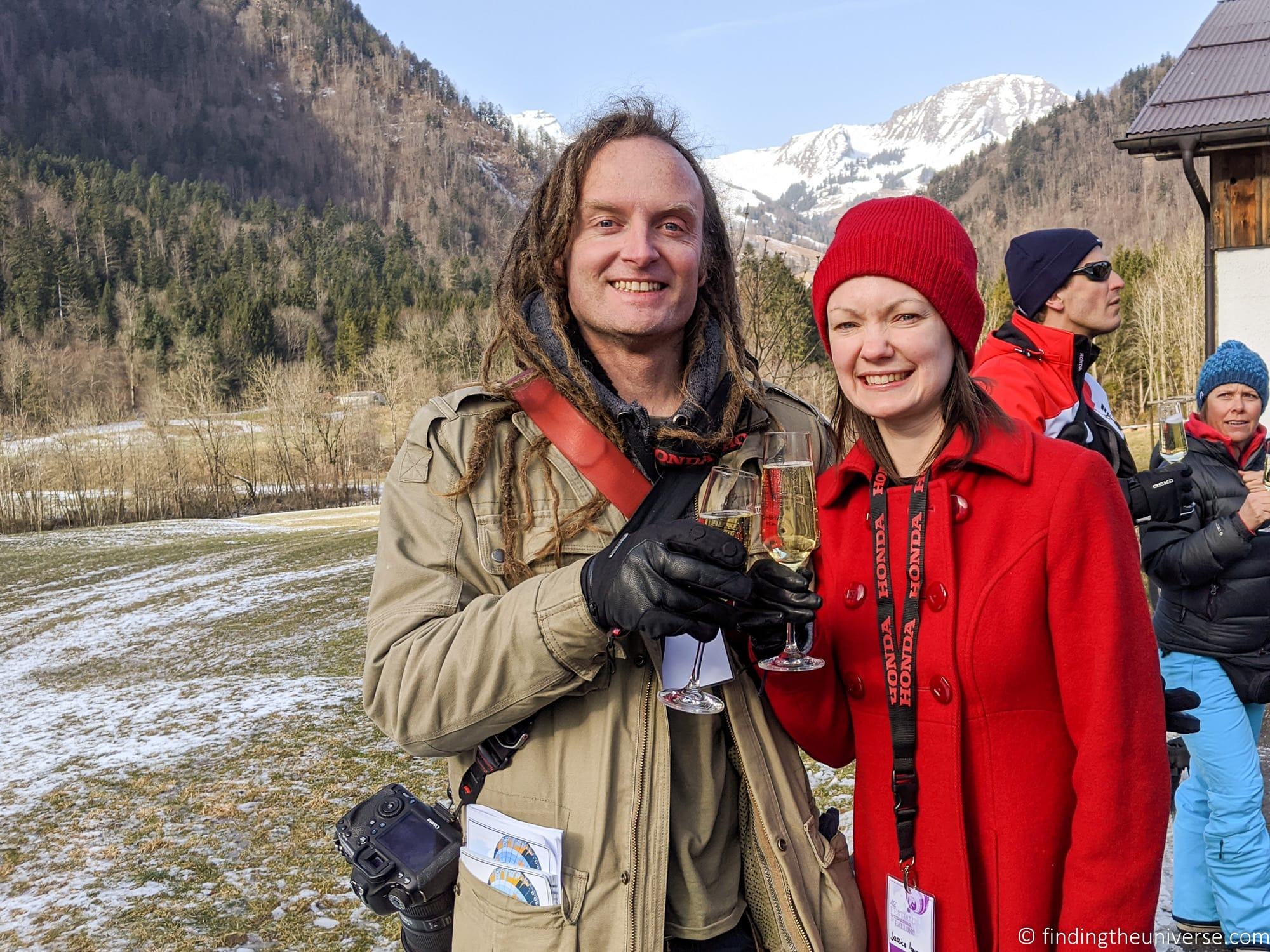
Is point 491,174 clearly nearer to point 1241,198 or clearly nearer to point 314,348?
point 314,348

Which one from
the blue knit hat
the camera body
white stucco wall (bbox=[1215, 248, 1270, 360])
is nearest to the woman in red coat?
the camera body

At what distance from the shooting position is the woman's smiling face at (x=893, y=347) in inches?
77.9

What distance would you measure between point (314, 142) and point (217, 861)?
181624 millimetres

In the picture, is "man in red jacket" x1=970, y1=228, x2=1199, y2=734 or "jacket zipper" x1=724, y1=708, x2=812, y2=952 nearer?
"jacket zipper" x1=724, y1=708, x2=812, y2=952

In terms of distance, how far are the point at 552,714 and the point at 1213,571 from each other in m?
3.12

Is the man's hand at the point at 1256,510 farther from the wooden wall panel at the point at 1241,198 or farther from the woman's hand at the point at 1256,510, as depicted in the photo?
the wooden wall panel at the point at 1241,198

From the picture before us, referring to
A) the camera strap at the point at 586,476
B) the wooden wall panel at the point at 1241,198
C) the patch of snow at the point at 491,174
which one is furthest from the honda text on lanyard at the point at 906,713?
the patch of snow at the point at 491,174

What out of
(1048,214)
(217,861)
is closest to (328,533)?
(217,861)

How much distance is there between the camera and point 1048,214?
427 feet

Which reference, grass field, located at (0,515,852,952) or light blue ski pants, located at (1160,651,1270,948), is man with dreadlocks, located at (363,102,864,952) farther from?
grass field, located at (0,515,852,952)

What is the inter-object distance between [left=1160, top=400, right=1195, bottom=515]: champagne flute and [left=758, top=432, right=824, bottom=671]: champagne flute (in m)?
2.72

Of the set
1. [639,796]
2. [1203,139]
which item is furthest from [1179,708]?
[1203,139]

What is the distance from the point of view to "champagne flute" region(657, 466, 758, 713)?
5.88 ft

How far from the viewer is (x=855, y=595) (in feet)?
6.70
